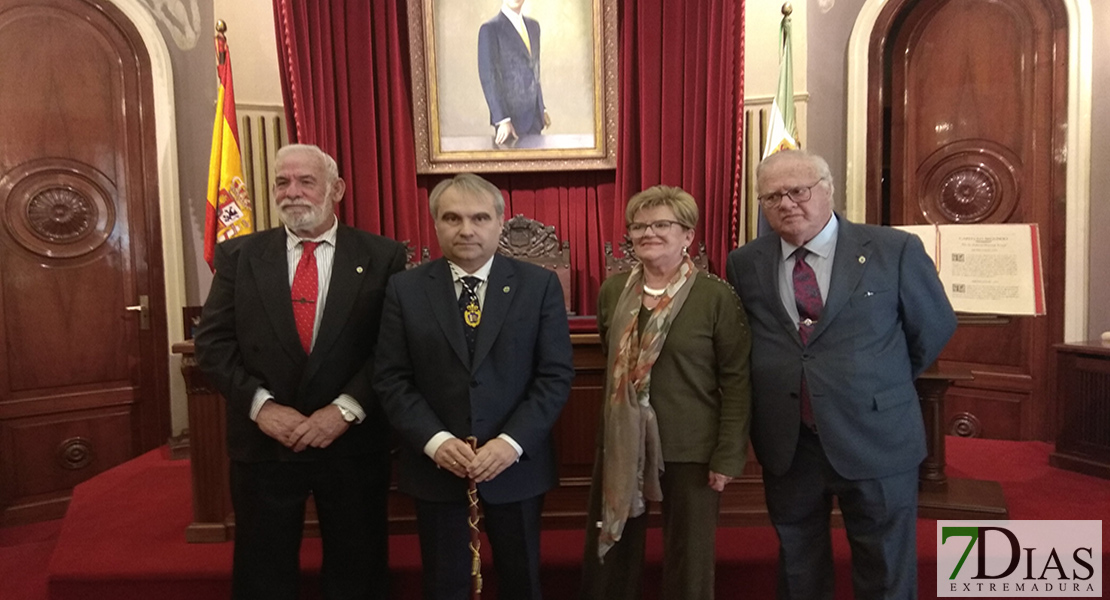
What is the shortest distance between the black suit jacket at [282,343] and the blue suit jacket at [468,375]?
5.8 inches

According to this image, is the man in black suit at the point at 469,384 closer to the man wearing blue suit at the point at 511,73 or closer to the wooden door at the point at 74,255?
the man wearing blue suit at the point at 511,73

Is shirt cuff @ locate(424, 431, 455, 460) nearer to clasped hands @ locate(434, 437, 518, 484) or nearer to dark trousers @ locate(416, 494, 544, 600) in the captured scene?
clasped hands @ locate(434, 437, 518, 484)

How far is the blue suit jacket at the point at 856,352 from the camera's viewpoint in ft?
5.54

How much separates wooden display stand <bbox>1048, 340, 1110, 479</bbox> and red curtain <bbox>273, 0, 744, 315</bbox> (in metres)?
1.87

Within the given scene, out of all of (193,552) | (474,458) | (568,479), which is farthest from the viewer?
(568,479)

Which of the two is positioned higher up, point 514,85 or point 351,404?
point 514,85

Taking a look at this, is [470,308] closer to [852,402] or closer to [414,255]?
[852,402]

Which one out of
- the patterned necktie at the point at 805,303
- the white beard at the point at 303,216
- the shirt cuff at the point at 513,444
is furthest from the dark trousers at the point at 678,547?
the white beard at the point at 303,216

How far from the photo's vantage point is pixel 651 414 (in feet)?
5.85

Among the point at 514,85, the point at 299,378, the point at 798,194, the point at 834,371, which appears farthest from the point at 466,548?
the point at 514,85

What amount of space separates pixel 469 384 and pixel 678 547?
73cm

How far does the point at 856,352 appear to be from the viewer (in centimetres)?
168

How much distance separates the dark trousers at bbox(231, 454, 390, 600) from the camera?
189 centimetres

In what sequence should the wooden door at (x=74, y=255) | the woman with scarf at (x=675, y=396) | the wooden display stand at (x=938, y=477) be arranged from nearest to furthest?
the woman with scarf at (x=675, y=396) → the wooden display stand at (x=938, y=477) → the wooden door at (x=74, y=255)
